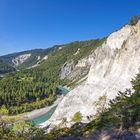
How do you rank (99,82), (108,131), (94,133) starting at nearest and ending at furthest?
1. (108,131)
2. (94,133)
3. (99,82)

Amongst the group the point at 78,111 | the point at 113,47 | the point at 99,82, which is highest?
the point at 113,47

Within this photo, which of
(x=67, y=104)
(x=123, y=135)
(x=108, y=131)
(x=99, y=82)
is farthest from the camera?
(x=99, y=82)

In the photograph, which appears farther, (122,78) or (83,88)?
(83,88)

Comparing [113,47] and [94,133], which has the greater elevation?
[113,47]

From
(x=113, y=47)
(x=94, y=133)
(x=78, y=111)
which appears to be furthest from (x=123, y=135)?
(x=113, y=47)

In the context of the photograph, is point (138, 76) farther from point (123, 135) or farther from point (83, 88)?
point (123, 135)

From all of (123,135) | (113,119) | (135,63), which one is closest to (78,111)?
(135,63)

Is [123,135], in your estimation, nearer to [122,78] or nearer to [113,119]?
[113,119]
